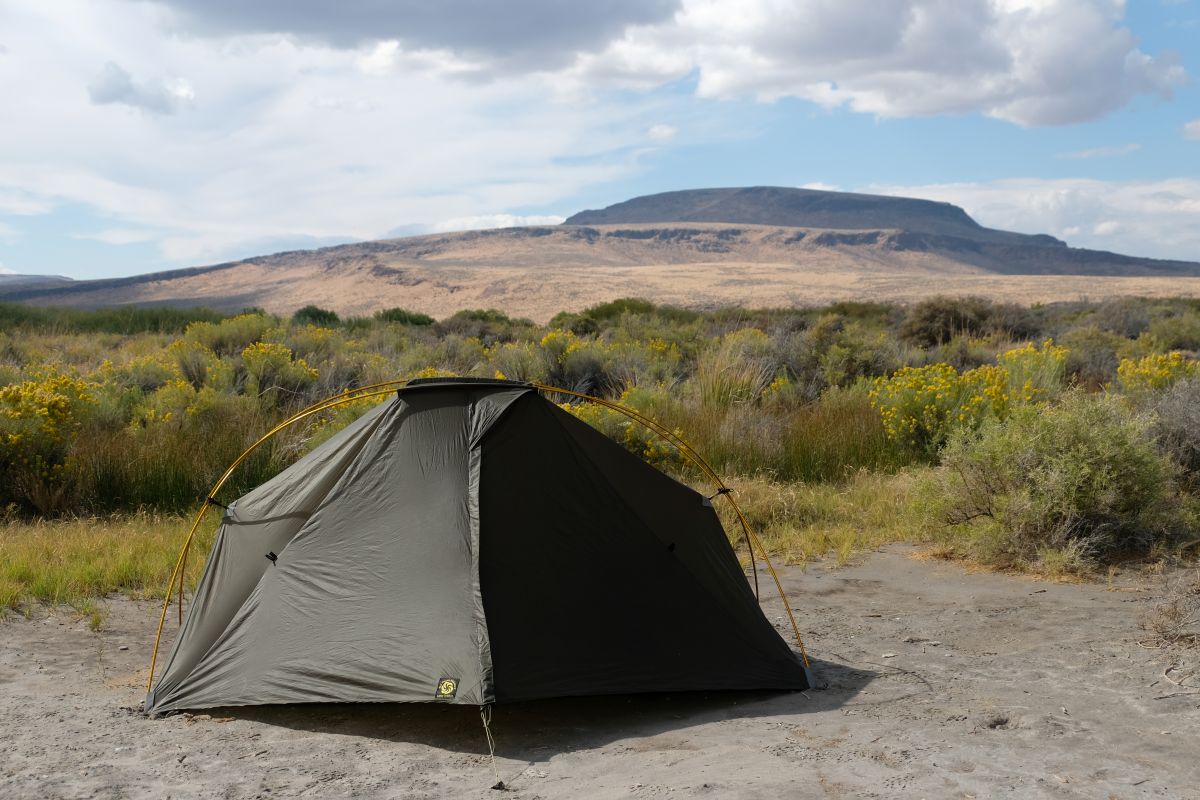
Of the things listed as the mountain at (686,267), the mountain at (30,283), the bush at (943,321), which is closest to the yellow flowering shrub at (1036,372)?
the bush at (943,321)

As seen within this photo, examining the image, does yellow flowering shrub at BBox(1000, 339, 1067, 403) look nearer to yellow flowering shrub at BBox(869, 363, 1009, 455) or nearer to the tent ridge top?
yellow flowering shrub at BBox(869, 363, 1009, 455)

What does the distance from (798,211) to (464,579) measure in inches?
6711

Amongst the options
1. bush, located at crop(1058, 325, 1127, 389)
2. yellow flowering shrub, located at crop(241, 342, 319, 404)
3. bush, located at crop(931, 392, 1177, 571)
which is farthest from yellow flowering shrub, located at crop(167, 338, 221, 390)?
bush, located at crop(1058, 325, 1127, 389)

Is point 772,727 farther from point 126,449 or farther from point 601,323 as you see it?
point 601,323

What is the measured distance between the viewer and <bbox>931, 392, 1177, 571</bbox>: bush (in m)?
8.10

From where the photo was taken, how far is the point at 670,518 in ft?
19.2

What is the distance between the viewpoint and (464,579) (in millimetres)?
5062

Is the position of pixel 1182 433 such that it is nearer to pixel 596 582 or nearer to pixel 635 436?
pixel 635 436

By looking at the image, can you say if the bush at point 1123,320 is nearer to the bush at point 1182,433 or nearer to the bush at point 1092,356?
the bush at point 1092,356

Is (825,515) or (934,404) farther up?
(934,404)

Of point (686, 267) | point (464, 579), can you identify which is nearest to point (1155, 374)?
point (464, 579)

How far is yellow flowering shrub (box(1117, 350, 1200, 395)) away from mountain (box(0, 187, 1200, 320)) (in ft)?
169

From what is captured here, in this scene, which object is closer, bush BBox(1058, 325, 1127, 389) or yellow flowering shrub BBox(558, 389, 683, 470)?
yellow flowering shrub BBox(558, 389, 683, 470)

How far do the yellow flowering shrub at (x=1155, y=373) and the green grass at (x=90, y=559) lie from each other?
32.4 feet
